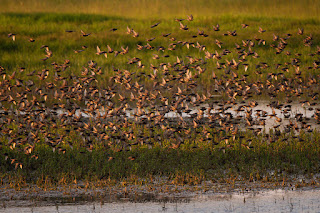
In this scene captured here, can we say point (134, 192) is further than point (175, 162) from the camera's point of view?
No

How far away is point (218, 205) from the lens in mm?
9805

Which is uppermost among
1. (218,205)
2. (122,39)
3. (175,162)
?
(122,39)

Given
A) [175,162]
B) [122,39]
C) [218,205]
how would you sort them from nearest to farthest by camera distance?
[218,205]
[175,162]
[122,39]

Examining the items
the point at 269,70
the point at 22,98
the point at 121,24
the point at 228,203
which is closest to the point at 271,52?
the point at 269,70

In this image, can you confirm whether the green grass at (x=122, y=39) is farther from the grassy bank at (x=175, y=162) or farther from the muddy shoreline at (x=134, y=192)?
the muddy shoreline at (x=134, y=192)

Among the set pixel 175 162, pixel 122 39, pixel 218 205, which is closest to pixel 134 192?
pixel 218 205

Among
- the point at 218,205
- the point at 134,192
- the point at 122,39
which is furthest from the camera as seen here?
the point at 122,39

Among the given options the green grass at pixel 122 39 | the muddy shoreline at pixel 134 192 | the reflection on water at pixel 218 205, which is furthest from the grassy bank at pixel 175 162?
the green grass at pixel 122 39

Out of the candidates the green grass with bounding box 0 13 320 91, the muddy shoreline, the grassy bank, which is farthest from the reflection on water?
the green grass with bounding box 0 13 320 91

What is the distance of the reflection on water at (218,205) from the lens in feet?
31.3

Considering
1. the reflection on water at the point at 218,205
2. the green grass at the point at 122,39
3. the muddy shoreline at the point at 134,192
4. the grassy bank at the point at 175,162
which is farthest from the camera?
the green grass at the point at 122,39

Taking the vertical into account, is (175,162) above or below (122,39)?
below

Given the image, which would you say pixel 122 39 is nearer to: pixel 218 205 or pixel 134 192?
pixel 134 192

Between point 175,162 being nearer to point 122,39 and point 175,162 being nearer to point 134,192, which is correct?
point 134,192
